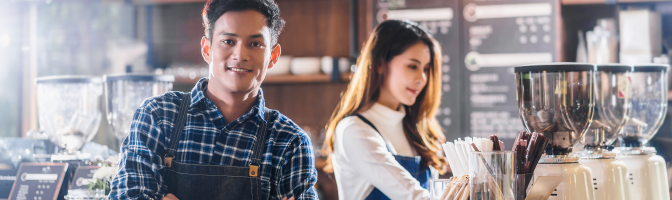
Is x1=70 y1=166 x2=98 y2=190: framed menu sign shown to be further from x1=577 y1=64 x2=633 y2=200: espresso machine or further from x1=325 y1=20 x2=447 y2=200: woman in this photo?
x1=577 y1=64 x2=633 y2=200: espresso machine

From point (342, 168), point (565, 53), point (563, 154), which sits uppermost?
point (565, 53)

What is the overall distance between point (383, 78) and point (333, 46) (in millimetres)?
1560

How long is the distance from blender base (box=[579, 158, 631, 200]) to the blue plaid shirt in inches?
23.5

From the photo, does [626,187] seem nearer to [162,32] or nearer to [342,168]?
[342,168]

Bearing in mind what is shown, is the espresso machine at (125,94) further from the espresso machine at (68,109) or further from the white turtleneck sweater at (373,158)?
the white turtleneck sweater at (373,158)

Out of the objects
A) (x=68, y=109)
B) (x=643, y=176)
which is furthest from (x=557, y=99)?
(x=68, y=109)

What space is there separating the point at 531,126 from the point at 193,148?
2.45ft

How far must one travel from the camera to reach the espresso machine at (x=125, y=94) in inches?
67.9

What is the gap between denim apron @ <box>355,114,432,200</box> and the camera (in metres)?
1.61

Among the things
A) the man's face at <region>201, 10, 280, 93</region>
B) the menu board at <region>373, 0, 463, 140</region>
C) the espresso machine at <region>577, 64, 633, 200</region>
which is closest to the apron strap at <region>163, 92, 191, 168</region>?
the man's face at <region>201, 10, 280, 93</region>

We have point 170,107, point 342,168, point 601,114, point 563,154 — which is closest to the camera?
point 563,154

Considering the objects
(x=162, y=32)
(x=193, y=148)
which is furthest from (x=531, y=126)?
(x=162, y=32)

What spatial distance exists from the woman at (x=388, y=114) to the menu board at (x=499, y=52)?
1.24 metres

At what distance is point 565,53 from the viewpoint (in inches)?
119
